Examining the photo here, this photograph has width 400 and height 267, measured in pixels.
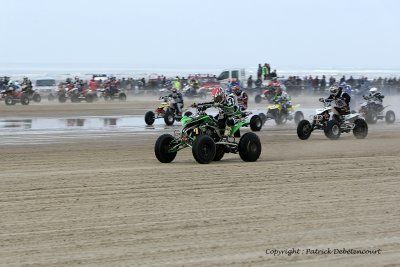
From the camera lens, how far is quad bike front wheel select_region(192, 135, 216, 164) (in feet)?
44.1

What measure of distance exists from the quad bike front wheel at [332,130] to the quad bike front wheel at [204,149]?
298 inches

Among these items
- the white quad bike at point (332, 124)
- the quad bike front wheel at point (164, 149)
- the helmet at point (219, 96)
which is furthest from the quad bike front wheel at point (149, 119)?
the quad bike front wheel at point (164, 149)

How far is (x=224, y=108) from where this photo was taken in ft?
46.9

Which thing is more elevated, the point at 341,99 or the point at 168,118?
the point at 341,99

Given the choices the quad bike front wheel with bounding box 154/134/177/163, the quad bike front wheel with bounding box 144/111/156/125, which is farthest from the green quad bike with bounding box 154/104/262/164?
the quad bike front wheel with bounding box 144/111/156/125

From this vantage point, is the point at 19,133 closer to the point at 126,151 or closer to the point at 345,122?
the point at 126,151

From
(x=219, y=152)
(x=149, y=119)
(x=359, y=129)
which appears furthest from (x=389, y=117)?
(x=219, y=152)

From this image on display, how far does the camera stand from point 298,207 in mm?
9219

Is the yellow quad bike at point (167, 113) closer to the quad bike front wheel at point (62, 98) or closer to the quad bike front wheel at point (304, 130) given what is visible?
the quad bike front wheel at point (304, 130)

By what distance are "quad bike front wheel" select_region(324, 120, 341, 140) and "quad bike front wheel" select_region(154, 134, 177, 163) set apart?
24.5 ft

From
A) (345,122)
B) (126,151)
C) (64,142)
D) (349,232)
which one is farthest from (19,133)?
(349,232)

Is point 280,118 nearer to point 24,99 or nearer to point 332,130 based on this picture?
point 332,130

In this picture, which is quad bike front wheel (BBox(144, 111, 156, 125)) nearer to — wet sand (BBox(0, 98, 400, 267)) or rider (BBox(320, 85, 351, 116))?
rider (BBox(320, 85, 351, 116))

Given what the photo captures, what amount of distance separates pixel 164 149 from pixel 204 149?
861 mm
